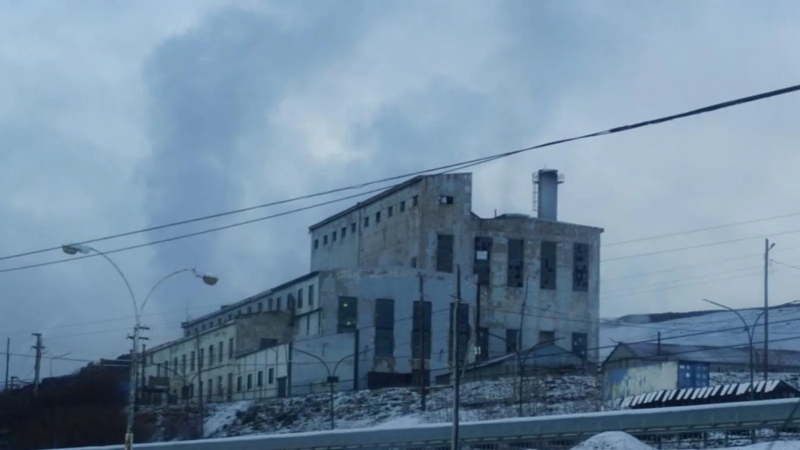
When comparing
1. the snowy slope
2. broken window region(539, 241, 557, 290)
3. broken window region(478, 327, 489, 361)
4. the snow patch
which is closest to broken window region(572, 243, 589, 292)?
broken window region(539, 241, 557, 290)

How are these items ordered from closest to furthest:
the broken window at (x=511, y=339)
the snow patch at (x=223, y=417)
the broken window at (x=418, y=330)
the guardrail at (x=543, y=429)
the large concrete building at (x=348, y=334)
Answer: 1. the guardrail at (x=543, y=429)
2. the snow patch at (x=223, y=417)
3. the large concrete building at (x=348, y=334)
4. the broken window at (x=418, y=330)
5. the broken window at (x=511, y=339)

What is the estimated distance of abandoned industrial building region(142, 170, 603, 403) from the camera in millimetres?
80375

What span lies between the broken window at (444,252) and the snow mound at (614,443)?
46.8m

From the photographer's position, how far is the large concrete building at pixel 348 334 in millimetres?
79000

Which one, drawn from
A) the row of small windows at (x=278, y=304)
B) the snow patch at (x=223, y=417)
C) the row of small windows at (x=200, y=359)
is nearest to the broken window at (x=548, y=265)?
the row of small windows at (x=278, y=304)

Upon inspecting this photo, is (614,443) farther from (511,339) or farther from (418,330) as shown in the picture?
(511,339)

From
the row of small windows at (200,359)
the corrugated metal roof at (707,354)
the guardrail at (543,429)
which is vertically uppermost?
the corrugated metal roof at (707,354)

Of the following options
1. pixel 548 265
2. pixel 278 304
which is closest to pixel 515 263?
pixel 548 265

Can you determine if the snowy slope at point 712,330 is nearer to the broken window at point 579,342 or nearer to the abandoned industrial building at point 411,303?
the broken window at point 579,342

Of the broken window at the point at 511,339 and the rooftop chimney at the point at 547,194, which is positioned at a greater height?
the rooftop chimney at the point at 547,194

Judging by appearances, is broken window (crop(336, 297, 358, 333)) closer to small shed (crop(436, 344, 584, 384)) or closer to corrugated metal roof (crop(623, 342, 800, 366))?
small shed (crop(436, 344, 584, 384))

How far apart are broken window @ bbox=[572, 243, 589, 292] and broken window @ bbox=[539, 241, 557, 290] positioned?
5.77ft

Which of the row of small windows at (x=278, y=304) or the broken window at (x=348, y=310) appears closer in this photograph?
the broken window at (x=348, y=310)

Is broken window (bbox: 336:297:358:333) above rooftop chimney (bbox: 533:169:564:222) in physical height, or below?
below
